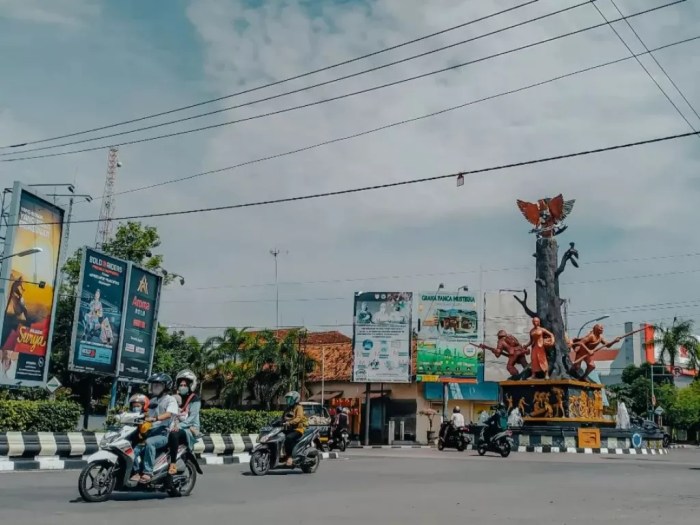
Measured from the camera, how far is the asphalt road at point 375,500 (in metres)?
8.12

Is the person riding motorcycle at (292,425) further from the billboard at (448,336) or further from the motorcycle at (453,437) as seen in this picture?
the billboard at (448,336)

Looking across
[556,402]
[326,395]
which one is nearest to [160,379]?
[556,402]

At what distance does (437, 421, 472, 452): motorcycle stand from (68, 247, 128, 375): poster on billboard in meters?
12.8

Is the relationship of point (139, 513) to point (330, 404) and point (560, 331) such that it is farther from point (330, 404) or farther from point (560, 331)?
point (330, 404)

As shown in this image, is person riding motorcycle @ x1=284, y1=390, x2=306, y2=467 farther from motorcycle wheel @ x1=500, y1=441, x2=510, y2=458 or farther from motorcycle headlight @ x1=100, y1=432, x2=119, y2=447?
motorcycle wheel @ x1=500, y1=441, x2=510, y2=458

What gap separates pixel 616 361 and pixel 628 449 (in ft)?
192

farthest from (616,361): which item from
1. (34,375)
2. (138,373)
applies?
(34,375)

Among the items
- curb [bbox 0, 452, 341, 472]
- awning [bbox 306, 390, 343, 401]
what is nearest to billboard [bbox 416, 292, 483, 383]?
awning [bbox 306, 390, 343, 401]

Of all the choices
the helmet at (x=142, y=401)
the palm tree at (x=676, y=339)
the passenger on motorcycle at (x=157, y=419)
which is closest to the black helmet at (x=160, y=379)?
the passenger on motorcycle at (x=157, y=419)

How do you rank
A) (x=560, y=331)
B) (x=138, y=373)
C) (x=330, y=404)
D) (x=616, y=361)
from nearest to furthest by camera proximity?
(x=138, y=373) → (x=560, y=331) → (x=330, y=404) → (x=616, y=361)

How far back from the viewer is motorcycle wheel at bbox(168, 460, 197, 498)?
991 centimetres

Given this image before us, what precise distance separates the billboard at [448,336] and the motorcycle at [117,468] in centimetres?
3278

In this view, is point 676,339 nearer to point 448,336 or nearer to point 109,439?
Result: point 448,336

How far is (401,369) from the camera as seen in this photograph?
3878 cm
